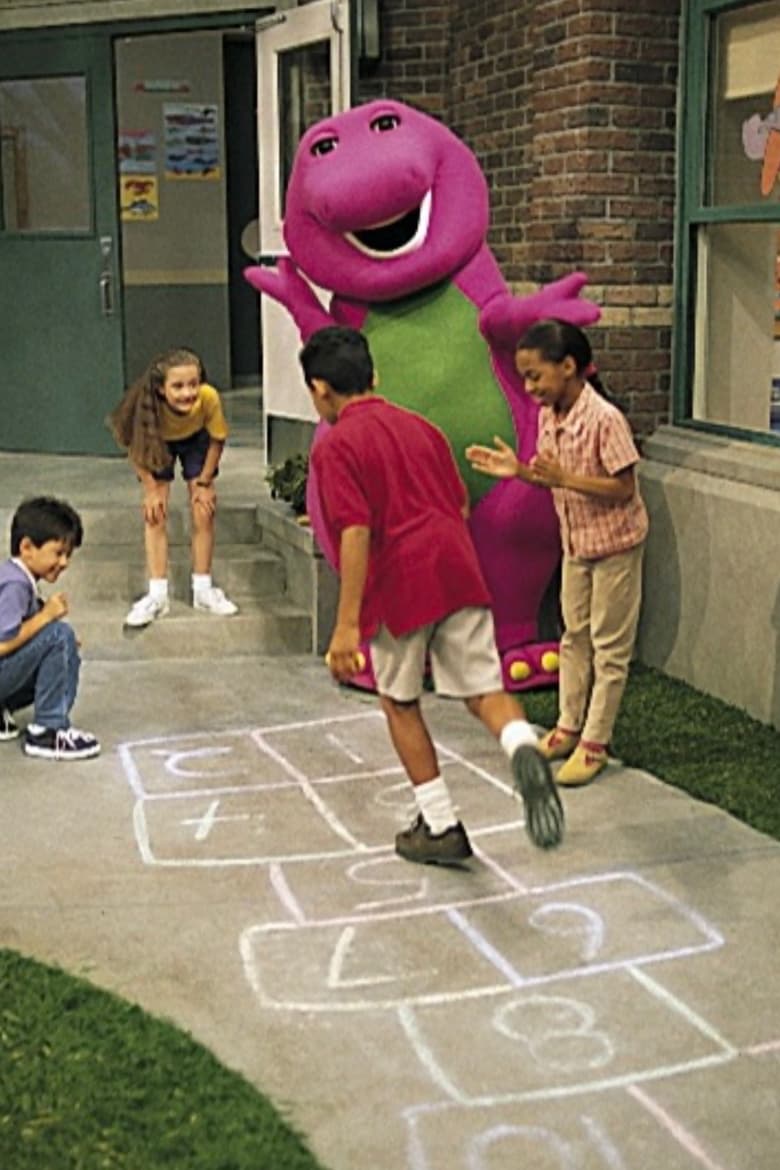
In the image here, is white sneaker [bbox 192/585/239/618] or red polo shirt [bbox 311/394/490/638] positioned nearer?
red polo shirt [bbox 311/394/490/638]

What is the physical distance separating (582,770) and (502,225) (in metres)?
3.62

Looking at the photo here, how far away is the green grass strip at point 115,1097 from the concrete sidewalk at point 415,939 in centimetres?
8

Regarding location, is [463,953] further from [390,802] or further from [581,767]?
[581,767]

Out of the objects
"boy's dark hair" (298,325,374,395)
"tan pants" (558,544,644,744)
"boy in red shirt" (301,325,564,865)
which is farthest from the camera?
"tan pants" (558,544,644,744)

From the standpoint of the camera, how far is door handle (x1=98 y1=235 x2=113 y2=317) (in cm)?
944

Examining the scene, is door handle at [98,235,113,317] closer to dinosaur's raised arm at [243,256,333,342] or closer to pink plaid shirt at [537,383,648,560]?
dinosaur's raised arm at [243,256,333,342]

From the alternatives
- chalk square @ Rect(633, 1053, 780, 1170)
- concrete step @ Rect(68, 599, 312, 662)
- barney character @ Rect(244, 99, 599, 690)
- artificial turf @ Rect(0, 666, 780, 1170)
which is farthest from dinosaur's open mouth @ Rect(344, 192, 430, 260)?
chalk square @ Rect(633, 1053, 780, 1170)

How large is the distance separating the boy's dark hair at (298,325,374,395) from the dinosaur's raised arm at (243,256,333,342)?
6.21 feet

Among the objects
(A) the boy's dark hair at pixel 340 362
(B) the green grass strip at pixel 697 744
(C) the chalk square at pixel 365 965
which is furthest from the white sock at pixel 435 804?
(A) the boy's dark hair at pixel 340 362

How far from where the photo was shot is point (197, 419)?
689 cm

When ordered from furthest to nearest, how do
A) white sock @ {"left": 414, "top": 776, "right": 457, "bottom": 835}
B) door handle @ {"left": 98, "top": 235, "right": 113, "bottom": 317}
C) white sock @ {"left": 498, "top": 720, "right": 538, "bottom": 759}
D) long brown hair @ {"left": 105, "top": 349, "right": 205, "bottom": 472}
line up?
1. door handle @ {"left": 98, "top": 235, "right": 113, "bottom": 317}
2. long brown hair @ {"left": 105, "top": 349, "right": 205, "bottom": 472}
3. white sock @ {"left": 414, "top": 776, "right": 457, "bottom": 835}
4. white sock @ {"left": 498, "top": 720, "right": 538, "bottom": 759}

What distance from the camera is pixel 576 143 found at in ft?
22.2

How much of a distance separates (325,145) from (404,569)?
94.1 inches

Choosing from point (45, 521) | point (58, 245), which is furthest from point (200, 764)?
point (58, 245)
